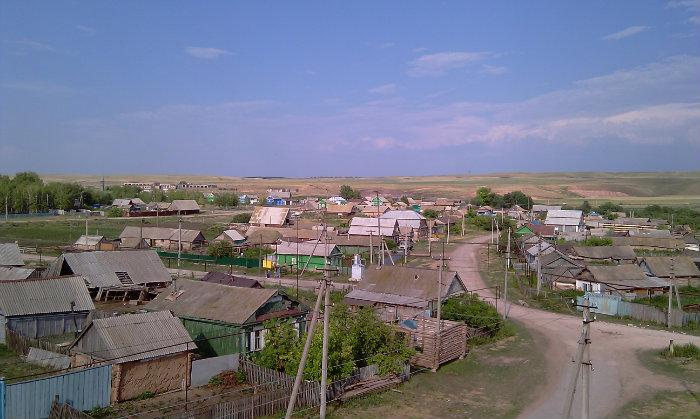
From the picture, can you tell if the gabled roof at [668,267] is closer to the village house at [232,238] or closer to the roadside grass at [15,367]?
the village house at [232,238]

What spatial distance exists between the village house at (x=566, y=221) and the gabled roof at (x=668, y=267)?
32.2 meters

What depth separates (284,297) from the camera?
22.3 metres

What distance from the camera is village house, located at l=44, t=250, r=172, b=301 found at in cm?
3038

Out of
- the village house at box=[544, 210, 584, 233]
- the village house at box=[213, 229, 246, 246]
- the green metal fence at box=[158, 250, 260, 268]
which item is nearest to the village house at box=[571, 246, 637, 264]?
the village house at box=[544, 210, 584, 233]

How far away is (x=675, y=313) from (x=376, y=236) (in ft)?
105

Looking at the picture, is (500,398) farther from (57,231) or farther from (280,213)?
(57,231)

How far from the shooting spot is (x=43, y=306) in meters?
24.0

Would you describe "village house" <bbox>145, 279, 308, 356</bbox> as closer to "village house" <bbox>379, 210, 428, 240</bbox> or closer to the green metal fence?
the green metal fence

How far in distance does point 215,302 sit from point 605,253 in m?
37.8

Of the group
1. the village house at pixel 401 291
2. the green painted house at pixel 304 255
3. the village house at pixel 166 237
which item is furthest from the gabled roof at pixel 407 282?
the village house at pixel 166 237

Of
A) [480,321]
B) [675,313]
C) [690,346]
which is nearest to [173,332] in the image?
[480,321]

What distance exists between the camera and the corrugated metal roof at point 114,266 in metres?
30.7

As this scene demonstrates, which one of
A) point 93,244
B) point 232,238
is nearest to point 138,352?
point 93,244

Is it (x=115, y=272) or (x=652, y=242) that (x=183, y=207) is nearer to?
(x=115, y=272)
